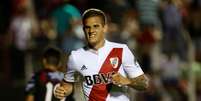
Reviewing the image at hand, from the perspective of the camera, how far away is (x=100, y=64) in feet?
28.1

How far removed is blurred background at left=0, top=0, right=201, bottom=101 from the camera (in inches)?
599

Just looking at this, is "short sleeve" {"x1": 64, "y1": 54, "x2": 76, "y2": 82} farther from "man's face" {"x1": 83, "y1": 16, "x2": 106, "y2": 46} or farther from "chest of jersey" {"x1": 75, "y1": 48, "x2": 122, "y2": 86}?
"man's face" {"x1": 83, "y1": 16, "x2": 106, "y2": 46}

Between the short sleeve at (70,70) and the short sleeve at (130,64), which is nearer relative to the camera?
the short sleeve at (130,64)

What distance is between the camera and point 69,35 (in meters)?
14.5

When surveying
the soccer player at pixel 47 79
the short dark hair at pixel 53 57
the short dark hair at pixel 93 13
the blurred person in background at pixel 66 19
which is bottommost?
the soccer player at pixel 47 79

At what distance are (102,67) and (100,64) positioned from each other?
0.05 metres

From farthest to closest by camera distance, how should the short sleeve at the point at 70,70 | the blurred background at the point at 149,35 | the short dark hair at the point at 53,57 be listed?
the blurred background at the point at 149,35 → the short dark hair at the point at 53,57 → the short sleeve at the point at 70,70

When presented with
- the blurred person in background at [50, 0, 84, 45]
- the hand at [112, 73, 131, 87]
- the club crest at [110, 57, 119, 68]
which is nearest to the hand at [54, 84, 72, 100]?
the club crest at [110, 57, 119, 68]

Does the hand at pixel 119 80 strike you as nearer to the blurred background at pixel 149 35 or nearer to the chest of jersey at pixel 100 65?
the chest of jersey at pixel 100 65

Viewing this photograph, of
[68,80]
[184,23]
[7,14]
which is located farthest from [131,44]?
[68,80]

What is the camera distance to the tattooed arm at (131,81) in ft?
26.8

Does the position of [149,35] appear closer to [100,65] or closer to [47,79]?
[47,79]

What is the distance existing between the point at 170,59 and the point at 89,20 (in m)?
7.54

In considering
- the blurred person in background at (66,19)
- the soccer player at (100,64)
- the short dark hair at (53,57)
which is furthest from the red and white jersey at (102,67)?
the blurred person in background at (66,19)
